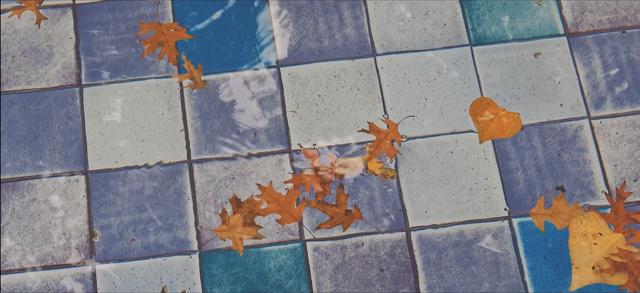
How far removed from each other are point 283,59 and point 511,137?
1.11 meters

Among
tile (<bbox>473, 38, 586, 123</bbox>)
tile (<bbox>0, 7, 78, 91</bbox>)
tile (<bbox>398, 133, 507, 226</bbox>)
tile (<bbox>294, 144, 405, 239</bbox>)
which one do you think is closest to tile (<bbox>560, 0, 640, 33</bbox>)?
tile (<bbox>473, 38, 586, 123</bbox>)

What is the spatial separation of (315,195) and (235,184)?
364 mm

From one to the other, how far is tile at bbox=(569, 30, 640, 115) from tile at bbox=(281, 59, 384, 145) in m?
0.98

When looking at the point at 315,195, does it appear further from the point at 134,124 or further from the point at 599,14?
the point at 599,14

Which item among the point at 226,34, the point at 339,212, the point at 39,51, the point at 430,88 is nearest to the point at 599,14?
the point at 430,88

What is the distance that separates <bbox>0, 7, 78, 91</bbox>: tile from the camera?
8.52 feet

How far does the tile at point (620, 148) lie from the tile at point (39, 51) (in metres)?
2.45

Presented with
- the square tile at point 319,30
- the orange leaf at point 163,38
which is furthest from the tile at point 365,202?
the orange leaf at point 163,38

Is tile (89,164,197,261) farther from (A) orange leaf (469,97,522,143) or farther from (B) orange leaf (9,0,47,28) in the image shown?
(A) orange leaf (469,97,522,143)

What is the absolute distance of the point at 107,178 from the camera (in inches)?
98.7

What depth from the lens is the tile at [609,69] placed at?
258cm

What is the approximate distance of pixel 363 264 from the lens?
8.09ft

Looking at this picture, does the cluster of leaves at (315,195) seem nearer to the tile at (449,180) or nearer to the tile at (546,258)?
Answer: the tile at (449,180)

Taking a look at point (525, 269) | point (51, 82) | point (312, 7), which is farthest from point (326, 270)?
point (51, 82)
